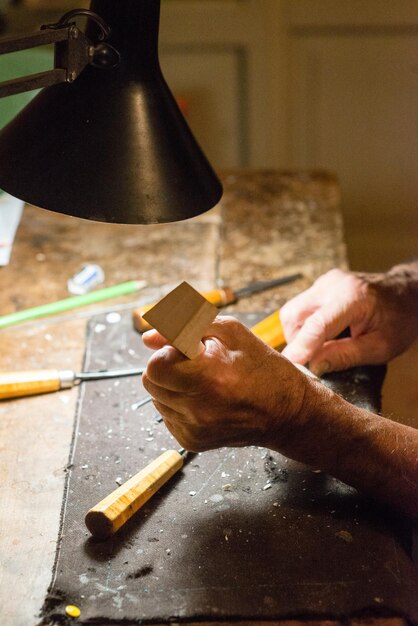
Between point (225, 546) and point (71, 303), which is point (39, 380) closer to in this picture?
point (71, 303)

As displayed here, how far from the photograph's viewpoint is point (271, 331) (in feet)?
4.64

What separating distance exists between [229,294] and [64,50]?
778mm

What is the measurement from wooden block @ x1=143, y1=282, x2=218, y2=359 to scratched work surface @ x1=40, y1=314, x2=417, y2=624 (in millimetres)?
255

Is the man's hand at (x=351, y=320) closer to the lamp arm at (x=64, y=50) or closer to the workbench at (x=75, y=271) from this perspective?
the workbench at (x=75, y=271)

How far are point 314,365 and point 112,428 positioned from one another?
371 millimetres

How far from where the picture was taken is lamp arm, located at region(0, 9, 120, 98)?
0.87 metres

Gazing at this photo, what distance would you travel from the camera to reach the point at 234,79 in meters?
3.03

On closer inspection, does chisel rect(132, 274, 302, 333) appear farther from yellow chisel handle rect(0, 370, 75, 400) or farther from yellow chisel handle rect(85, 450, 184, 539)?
yellow chisel handle rect(85, 450, 184, 539)

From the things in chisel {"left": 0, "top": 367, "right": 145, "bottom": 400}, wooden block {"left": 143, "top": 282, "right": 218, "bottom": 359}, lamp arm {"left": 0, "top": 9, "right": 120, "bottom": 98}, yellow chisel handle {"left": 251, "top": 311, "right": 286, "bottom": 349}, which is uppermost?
lamp arm {"left": 0, "top": 9, "right": 120, "bottom": 98}

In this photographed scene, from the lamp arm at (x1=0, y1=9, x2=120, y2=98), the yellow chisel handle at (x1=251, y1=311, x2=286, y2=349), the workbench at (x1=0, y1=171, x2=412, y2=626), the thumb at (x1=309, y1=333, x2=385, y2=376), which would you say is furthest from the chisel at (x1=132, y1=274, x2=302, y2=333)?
the lamp arm at (x1=0, y1=9, x2=120, y2=98)

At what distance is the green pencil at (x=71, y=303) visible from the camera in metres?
1.56

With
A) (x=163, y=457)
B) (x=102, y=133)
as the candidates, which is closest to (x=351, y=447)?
(x=163, y=457)

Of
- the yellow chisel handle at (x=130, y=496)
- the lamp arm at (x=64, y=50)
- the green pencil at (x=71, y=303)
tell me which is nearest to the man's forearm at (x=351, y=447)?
the yellow chisel handle at (x=130, y=496)

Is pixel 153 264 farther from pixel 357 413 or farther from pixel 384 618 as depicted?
pixel 384 618
